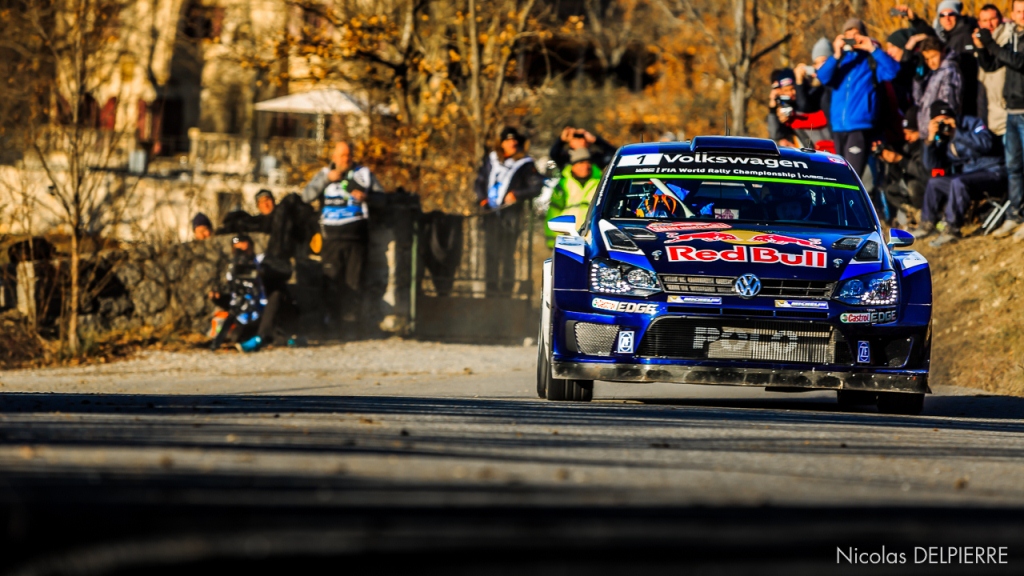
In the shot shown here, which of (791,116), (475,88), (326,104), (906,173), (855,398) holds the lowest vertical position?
(855,398)

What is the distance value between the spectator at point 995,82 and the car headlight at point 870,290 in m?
5.65

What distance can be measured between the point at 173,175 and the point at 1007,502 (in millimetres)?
30550

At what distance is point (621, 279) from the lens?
8.85m

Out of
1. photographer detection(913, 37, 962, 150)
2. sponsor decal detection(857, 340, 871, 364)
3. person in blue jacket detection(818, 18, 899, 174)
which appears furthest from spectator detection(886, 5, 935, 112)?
sponsor decal detection(857, 340, 871, 364)

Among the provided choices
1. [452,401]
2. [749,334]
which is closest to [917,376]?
[749,334]

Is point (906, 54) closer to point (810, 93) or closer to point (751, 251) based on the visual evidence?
point (810, 93)

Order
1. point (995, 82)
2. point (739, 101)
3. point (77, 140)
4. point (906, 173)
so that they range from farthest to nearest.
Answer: point (739, 101) → point (77, 140) → point (906, 173) → point (995, 82)

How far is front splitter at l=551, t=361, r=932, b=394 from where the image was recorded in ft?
28.9

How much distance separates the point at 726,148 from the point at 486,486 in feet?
19.6

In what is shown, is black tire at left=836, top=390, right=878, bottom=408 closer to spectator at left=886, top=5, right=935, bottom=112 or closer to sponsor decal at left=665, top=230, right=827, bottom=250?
sponsor decal at left=665, top=230, right=827, bottom=250

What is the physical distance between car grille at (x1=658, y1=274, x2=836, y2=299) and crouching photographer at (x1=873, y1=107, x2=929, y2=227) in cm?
689

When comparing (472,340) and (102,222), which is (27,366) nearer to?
(102,222)

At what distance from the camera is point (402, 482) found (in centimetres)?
505

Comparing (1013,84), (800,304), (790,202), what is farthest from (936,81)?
(800,304)
